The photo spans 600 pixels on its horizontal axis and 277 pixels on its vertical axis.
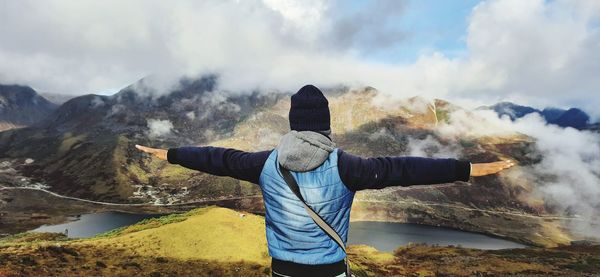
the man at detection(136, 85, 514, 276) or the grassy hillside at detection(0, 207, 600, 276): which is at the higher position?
the man at detection(136, 85, 514, 276)

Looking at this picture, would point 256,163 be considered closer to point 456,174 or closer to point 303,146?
point 303,146

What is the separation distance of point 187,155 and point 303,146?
171cm

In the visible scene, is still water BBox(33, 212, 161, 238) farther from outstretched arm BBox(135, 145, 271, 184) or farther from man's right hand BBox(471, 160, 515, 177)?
man's right hand BBox(471, 160, 515, 177)

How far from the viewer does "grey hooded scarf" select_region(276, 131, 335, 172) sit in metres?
4.71

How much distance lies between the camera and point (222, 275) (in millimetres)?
34812

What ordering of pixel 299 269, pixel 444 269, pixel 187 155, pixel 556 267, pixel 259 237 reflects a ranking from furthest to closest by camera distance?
pixel 556 267, pixel 444 269, pixel 259 237, pixel 187 155, pixel 299 269

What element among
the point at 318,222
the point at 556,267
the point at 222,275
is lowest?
the point at 556,267

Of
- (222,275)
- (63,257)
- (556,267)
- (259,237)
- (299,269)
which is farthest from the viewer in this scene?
(556,267)

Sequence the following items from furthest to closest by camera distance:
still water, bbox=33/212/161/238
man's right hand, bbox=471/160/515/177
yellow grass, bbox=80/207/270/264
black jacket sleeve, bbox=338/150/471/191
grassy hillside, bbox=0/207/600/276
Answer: still water, bbox=33/212/161/238
yellow grass, bbox=80/207/270/264
grassy hillside, bbox=0/207/600/276
man's right hand, bbox=471/160/515/177
black jacket sleeve, bbox=338/150/471/191

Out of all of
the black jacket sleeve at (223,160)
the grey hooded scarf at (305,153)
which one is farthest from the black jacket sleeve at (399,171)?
the black jacket sleeve at (223,160)

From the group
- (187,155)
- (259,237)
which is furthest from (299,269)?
(259,237)

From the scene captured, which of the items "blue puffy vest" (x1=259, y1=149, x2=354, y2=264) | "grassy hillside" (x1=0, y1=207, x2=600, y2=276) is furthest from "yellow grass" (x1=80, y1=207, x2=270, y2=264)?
"blue puffy vest" (x1=259, y1=149, x2=354, y2=264)

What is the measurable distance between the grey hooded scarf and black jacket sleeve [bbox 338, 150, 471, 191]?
0.80 feet

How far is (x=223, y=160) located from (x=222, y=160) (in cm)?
1
